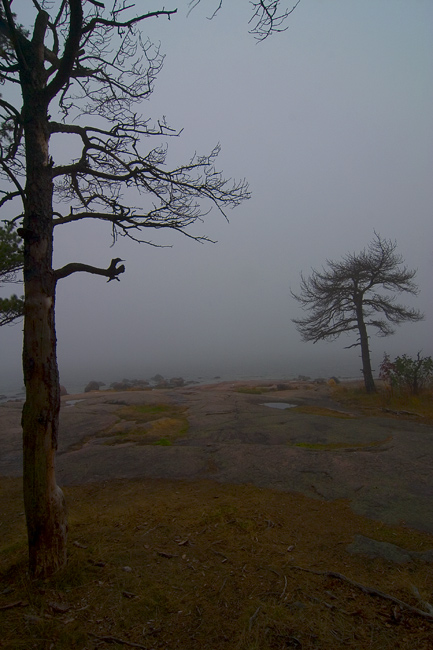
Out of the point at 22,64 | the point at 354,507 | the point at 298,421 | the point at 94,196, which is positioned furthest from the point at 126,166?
the point at 298,421

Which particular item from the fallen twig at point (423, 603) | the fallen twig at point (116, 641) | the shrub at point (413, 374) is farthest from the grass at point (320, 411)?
the fallen twig at point (116, 641)

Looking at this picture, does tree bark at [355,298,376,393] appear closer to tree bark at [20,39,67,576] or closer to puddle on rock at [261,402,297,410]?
puddle on rock at [261,402,297,410]

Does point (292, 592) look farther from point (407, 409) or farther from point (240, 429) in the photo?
point (407, 409)

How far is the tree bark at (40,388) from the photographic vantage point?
319cm

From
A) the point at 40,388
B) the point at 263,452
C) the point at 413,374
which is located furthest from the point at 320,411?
the point at 40,388

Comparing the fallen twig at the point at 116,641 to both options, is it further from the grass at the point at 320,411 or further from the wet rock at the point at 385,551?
the grass at the point at 320,411

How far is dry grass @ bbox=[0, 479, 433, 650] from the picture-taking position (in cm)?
256

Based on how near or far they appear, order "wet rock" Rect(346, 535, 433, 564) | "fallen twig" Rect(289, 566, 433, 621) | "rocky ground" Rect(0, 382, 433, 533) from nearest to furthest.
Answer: "fallen twig" Rect(289, 566, 433, 621), "wet rock" Rect(346, 535, 433, 564), "rocky ground" Rect(0, 382, 433, 533)

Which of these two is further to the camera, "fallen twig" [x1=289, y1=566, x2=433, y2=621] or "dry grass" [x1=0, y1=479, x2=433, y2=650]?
"fallen twig" [x1=289, y1=566, x2=433, y2=621]

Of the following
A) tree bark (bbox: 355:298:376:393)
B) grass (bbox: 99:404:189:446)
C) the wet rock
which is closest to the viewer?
the wet rock

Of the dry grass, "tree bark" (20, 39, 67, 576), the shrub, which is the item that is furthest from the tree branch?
the shrub

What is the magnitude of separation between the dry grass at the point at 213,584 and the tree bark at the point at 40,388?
332 millimetres

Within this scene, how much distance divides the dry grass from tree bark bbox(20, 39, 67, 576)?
1.09 ft

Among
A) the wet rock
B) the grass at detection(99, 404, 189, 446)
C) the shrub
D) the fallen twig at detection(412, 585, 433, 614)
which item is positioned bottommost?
the wet rock
